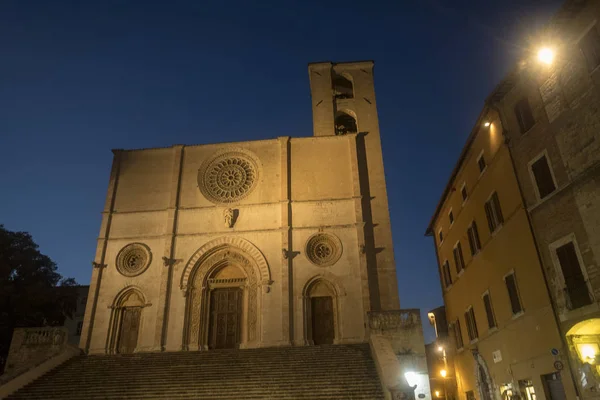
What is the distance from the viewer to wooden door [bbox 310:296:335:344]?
1806 cm

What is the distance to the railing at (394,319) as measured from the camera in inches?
598

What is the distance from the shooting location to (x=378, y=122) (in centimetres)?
2322

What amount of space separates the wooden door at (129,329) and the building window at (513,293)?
14.6 m

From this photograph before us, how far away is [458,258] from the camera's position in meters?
19.8

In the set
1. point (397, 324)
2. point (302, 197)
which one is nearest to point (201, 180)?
point (302, 197)

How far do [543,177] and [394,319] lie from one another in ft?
22.1

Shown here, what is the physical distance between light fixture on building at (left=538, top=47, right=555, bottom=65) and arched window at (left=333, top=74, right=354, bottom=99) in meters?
14.0

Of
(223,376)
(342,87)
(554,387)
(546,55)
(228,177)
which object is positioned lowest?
(554,387)

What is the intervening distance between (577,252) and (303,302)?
34.8 feet

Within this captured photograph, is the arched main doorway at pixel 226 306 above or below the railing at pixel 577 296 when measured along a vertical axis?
above

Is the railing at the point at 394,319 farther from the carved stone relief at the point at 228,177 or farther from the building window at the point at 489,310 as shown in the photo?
the carved stone relief at the point at 228,177

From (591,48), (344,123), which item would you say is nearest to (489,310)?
(591,48)

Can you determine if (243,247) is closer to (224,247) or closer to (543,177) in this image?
(224,247)

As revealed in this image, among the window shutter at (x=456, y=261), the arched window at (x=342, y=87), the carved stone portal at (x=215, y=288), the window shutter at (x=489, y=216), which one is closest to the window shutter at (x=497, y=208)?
the window shutter at (x=489, y=216)
